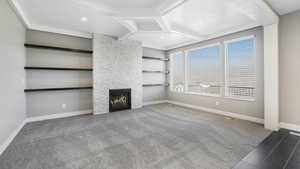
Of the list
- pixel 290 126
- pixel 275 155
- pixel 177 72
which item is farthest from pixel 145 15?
pixel 290 126

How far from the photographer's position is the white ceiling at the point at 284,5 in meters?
2.51

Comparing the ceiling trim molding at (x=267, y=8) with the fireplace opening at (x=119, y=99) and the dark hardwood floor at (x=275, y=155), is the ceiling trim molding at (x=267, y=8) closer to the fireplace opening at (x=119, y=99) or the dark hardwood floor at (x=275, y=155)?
the dark hardwood floor at (x=275, y=155)

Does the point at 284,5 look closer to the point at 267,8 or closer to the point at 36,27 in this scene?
the point at 267,8

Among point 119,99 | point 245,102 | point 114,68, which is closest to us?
point 245,102

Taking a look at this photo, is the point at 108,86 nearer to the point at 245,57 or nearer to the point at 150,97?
the point at 150,97

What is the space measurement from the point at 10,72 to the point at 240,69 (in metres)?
5.74

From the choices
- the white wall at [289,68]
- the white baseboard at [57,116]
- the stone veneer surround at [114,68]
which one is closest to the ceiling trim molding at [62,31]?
the stone veneer surround at [114,68]

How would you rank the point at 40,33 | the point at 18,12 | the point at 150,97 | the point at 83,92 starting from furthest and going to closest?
the point at 150,97 < the point at 83,92 < the point at 40,33 < the point at 18,12

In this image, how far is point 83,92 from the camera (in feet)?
14.2

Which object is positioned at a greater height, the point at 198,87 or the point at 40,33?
the point at 40,33

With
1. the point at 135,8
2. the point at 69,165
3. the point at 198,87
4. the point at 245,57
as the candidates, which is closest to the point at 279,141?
the point at 245,57

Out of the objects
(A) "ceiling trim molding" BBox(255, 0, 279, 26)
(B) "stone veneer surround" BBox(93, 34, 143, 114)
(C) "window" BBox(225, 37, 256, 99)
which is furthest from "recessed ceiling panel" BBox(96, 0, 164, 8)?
(C) "window" BBox(225, 37, 256, 99)

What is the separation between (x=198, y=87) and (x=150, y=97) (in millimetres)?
2169

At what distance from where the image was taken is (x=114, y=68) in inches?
185
